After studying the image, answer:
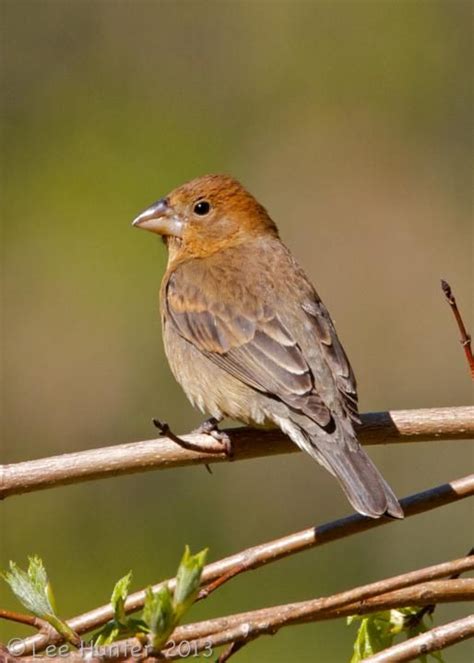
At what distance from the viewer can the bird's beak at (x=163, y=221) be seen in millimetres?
4883

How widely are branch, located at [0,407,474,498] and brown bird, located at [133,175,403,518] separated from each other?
14 centimetres

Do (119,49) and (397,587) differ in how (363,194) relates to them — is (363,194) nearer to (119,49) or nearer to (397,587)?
(119,49)

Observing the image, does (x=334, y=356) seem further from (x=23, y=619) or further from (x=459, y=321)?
(x=23, y=619)

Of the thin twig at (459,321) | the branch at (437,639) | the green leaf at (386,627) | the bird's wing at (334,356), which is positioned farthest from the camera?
the bird's wing at (334,356)

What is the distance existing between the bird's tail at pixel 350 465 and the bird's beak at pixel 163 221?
1.42 m

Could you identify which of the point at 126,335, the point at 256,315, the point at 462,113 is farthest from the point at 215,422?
the point at 462,113

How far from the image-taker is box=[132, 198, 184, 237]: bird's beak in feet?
16.0

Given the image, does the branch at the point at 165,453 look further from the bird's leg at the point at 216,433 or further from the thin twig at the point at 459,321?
the thin twig at the point at 459,321

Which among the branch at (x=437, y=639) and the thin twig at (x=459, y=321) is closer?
the branch at (x=437, y=639)

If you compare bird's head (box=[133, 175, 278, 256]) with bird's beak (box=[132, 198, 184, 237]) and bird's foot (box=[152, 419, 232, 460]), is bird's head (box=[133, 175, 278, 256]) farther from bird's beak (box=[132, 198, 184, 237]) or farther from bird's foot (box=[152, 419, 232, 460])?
bird's foot (box=[152, 419, 232, 460])

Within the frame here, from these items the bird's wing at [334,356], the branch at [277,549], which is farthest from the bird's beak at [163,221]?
the branch at [277,549]

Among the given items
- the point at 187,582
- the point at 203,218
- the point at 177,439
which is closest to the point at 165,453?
the point at 177,439

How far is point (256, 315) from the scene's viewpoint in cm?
425

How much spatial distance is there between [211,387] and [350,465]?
77cm
